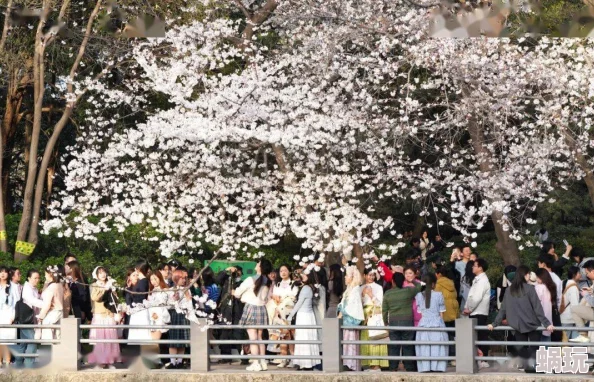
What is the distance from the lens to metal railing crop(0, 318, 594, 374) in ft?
51.4

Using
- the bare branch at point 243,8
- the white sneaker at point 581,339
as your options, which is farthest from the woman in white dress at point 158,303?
the bare branch at point 243,8

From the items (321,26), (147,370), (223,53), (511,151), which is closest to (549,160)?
(511,151)

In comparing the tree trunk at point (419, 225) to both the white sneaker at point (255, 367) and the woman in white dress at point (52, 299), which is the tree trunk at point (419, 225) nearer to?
the white sneaker at point (255, 367)

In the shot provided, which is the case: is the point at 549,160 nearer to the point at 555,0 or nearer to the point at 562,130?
the point at 562,130

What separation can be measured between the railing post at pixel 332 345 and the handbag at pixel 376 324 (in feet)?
1.83

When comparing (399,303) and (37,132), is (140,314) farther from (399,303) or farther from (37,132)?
(37,132)

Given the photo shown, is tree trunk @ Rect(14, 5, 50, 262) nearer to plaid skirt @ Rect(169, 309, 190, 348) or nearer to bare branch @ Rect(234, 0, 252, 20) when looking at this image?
bare branch @ Rect(234, 0, 252, 20)

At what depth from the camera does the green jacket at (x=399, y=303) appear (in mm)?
16234

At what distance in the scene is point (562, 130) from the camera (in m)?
19.2

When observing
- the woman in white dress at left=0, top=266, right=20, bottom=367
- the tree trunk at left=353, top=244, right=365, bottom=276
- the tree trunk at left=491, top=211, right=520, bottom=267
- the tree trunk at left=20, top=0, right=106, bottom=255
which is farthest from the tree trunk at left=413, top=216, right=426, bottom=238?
the woman in white dress at left=0, top=266, right=20, bottom=367

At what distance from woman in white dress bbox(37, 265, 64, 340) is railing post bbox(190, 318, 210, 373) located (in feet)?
6.92

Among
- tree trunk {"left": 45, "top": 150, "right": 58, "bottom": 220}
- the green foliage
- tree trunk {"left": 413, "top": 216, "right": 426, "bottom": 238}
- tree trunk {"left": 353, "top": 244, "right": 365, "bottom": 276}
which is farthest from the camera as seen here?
tree trunk {"left": 45, "top": 150, "right": 58, "bottom": 220}

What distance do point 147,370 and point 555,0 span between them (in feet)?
42.4

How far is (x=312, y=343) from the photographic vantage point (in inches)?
643
